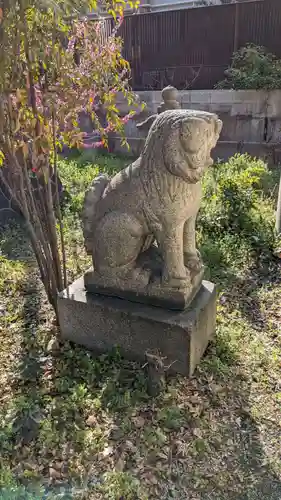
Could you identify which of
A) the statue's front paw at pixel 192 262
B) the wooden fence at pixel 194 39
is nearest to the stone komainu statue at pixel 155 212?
the statue's front paw at pixel 192 262

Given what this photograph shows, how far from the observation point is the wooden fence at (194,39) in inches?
330

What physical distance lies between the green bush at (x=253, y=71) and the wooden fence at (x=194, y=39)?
0.33 metres

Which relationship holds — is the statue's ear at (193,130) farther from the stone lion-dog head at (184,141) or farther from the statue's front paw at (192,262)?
the statue's front paw at (192,262)

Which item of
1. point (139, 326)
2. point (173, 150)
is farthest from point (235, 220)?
point (173, 150)

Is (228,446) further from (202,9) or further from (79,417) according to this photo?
(202,9)

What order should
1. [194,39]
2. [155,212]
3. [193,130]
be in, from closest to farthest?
1. [193,130]
2. [155,212]
3. [194,39]

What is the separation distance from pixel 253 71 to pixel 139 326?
7085mm

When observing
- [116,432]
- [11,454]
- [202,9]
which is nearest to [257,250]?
[116,432]

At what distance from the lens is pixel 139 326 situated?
262 cm

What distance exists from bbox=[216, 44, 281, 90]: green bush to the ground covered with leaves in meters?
5.57

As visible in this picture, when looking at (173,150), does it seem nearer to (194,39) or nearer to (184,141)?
(184,141)

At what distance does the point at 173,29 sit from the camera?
921cm

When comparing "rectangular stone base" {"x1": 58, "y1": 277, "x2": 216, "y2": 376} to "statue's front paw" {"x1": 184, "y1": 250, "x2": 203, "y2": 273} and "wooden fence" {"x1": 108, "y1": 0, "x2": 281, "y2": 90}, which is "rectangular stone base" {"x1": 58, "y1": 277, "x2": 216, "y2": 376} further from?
"wooden fence" {"x1": 108, "y1": 0, "x2": 281, "y2": 90}

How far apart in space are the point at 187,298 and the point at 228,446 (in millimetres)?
897
